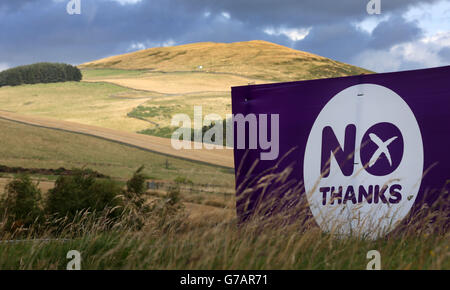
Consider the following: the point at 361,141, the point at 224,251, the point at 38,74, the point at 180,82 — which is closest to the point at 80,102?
the point at 180,82

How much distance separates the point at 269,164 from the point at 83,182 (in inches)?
1185

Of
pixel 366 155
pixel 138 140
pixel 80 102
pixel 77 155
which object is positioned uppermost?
pixel 80 102

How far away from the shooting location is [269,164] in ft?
24.1

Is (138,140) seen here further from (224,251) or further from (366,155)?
(224,251)

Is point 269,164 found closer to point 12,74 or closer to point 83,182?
point 83,182

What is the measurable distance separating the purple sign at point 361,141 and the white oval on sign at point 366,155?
12 millimetres

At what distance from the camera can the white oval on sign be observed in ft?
20.5

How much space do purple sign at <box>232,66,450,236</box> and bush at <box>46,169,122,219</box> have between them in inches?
1041

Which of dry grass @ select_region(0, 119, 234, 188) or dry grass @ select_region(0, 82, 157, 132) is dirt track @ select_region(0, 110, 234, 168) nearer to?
dry grass @ select_region(0, 119, 234, 188)

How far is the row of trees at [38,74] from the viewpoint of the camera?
93.1 m

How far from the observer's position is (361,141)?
655 cm

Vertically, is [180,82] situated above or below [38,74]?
below

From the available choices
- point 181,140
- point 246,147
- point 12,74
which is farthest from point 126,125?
point 246,147

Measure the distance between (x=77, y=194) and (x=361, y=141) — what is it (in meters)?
30.6
